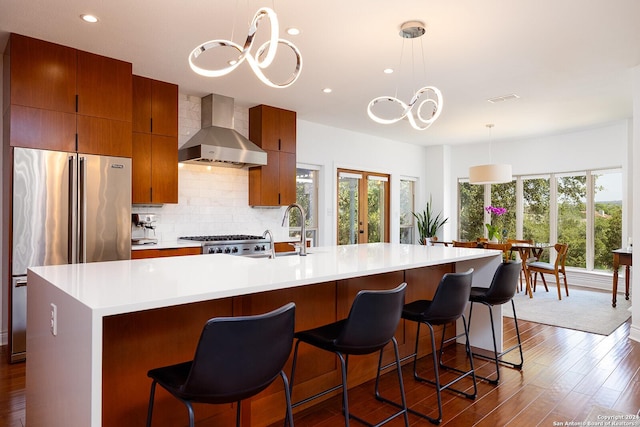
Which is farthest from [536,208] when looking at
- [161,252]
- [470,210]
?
[161,252]

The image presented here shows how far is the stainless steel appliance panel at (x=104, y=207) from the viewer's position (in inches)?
140

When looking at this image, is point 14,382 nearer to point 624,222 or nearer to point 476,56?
point 476,56

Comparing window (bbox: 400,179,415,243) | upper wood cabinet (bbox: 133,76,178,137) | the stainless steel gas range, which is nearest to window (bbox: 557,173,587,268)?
window (bbox: 400,179,415,243)

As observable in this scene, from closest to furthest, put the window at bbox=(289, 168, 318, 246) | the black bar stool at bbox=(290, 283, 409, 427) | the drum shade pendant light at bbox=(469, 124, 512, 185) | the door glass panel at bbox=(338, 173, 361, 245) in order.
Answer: the black bar stool at bbox=(290, 283, 409, 427)
the drum shade pendant light at bbox=(469, 124, 512, 185)
the window at bbox=(289, 168, 318, 246)
the door glass panel at bbox=(338, 173, 361, 245)

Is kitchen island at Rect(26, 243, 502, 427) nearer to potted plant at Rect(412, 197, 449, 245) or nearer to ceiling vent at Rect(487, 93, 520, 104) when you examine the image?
ceiling vent at Rect(487, 93, 520, 104)

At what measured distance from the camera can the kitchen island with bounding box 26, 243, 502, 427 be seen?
1357 mm

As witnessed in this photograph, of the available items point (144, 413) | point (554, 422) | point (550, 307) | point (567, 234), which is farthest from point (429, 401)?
point (567, 234)

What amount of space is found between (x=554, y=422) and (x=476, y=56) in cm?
293

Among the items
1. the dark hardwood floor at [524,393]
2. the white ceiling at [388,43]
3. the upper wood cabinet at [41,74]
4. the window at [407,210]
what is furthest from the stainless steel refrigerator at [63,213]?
the window at [407,210]

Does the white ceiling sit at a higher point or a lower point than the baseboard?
higher

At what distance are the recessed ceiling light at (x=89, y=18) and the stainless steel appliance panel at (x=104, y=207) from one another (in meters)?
1.12

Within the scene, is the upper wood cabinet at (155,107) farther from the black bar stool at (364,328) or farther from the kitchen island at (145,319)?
the black bar stool at (364,328)

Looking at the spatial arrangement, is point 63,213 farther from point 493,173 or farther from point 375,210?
point 493,173

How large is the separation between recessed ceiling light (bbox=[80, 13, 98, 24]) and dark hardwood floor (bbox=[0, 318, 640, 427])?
104 inches
